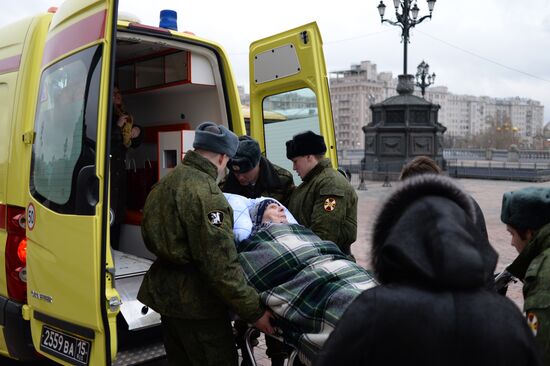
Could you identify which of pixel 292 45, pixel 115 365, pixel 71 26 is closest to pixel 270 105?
pixel 292 45

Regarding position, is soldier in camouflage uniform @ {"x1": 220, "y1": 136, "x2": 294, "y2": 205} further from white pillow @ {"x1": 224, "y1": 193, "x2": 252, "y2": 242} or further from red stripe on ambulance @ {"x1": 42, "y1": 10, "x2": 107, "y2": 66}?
red stripe on ambulance @ {"x1": 42, "y1": 10, "x2": 107, "y2": 66}

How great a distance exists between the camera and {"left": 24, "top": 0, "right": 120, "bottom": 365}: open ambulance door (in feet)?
9.27

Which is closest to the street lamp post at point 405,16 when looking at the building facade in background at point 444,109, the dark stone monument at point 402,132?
the dark stone monument at point 402,132

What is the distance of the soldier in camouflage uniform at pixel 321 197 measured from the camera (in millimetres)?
3906

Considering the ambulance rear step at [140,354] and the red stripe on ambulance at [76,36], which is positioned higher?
the red stripe on ambulance at [76,36]

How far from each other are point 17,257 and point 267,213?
166cm

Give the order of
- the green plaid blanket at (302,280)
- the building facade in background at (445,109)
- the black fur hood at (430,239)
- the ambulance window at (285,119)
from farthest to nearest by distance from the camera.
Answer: the building facade in background at (445,109)
the ambulance window at (285,119)
the green plaid blanket at (302,280)
the black fur hood at (430,239)

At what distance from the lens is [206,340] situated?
2.91 metres

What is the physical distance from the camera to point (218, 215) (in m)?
2.77

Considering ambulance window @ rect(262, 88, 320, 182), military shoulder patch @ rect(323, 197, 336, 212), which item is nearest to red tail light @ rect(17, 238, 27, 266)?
military shoulder patch @ rect(323, 197, 336, 212)

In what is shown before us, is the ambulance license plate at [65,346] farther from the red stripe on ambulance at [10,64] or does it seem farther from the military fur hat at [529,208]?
the military fur hat at [529,208]

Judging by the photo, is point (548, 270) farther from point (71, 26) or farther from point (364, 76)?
point (364, 76)

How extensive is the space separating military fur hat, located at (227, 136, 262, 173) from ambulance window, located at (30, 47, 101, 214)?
1214 mm

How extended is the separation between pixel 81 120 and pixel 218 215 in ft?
3.17
